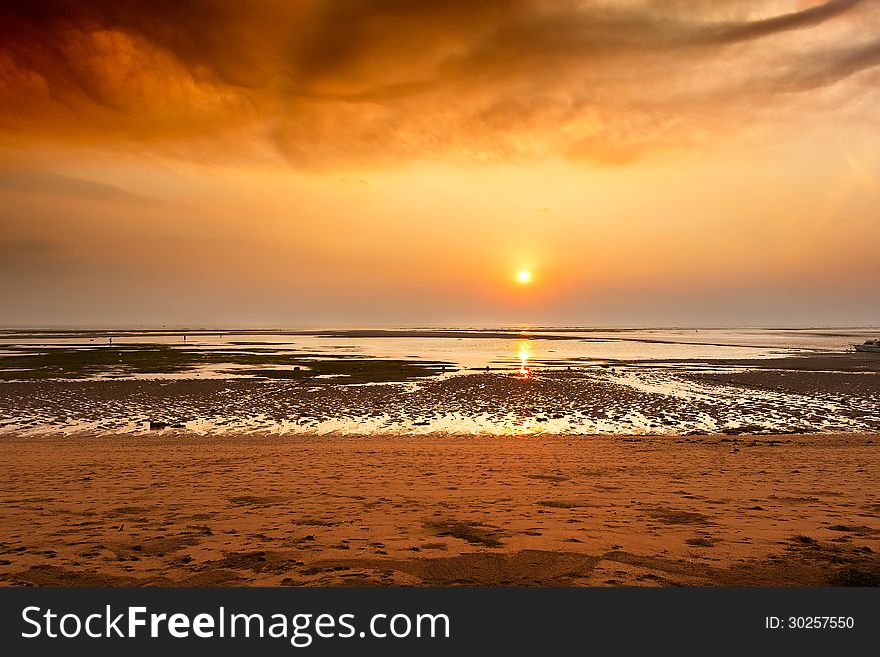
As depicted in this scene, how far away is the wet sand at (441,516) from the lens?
22.1 ft

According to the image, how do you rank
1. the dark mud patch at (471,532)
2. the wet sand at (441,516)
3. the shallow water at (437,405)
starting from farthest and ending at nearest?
1. the shallow water at (437,405)
2. the dark mud patch at (471,532)
3. the wet sand at (441,516)

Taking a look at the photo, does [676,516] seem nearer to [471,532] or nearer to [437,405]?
[471,532]

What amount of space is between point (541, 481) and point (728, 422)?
47.7 ft

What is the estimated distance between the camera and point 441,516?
9164mm

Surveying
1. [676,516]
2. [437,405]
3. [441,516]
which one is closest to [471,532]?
[441,516]

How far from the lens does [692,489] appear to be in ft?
36.7

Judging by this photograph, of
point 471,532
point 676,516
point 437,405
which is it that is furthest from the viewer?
point 437,405

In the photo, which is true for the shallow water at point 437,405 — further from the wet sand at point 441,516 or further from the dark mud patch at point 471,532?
the dark mud patch at point 471,532

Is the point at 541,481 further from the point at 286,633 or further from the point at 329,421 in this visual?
the point at 329,421

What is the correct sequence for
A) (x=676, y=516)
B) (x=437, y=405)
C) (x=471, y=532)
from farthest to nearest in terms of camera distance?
(x=437, y=405)
(x=676, y=516)
(x=471, y=532)

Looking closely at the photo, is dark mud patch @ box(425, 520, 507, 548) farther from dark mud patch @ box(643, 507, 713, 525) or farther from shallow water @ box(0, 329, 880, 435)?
shallow water @ box(0, 329, 880, 435)

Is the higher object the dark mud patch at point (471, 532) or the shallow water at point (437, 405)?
the dark mud patch at point (471, 532)

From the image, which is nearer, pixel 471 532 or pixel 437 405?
pixel 471 532

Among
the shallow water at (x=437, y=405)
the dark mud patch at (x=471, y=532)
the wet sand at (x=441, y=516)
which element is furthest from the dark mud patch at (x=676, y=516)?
the shallow water at (x=437, y=405)
